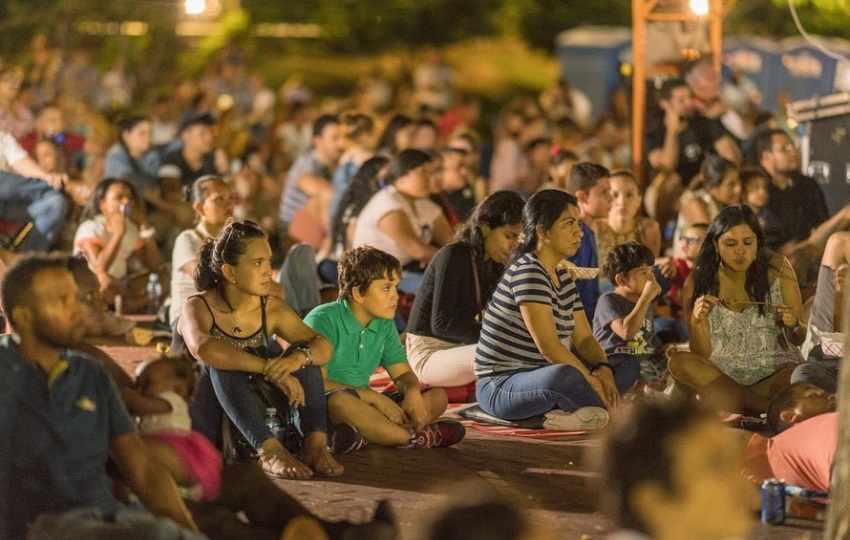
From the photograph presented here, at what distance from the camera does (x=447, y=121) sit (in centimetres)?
2072

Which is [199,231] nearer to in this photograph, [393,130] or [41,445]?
[41,445]

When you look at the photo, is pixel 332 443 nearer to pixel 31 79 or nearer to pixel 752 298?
pixel 752 298

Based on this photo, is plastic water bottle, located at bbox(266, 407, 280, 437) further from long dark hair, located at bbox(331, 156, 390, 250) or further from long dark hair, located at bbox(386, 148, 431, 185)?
long dark hair, located at bbox(331, 156, 390, 250)

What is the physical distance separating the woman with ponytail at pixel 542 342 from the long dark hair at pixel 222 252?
155 centimetres

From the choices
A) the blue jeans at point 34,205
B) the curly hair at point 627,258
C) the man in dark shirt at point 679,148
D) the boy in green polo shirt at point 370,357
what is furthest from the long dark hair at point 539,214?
the blue jeans at point 34,205

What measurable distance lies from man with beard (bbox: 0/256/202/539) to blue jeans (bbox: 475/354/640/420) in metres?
3.12

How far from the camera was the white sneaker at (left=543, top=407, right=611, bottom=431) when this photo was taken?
8102mm

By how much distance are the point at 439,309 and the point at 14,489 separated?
3999 mm

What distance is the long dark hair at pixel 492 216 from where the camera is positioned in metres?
8.82

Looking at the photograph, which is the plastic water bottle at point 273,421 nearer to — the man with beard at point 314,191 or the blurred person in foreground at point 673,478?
the blurred person in foreground at point 673,478

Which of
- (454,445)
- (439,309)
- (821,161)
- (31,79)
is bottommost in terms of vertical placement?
(454,445)

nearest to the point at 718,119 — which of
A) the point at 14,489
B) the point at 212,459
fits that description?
the point at 212,459

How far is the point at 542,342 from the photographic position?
8070mm

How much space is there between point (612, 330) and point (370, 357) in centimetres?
183
